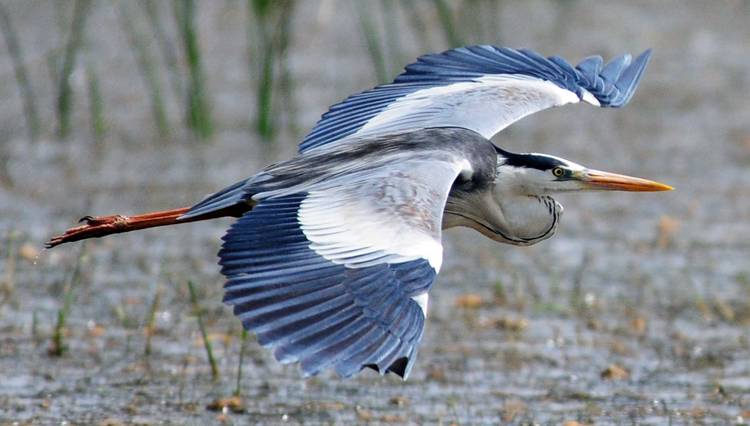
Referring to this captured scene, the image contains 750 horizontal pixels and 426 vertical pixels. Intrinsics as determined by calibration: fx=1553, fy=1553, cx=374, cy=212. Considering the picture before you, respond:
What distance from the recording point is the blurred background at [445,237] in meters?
5.44

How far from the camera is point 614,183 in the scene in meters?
5.57

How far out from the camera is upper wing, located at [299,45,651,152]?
557 cm

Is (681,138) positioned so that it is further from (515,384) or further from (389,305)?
(389,305)

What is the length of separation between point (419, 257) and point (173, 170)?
185 inches

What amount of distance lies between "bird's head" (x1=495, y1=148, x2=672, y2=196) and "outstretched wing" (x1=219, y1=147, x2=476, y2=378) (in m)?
0.75

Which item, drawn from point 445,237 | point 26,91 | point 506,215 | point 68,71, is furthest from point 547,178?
point 26,91

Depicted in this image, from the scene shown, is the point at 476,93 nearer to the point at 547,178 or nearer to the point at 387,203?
the point at 547,178

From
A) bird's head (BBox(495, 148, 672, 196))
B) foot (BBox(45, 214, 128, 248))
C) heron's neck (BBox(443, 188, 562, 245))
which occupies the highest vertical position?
bird's head (BBox(495, 148, 672, 196))

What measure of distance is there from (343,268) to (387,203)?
0.37m

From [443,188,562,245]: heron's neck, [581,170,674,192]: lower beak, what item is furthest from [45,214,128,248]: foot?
[581,170,674,192]: lower beak

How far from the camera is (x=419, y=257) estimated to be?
13.4 feet

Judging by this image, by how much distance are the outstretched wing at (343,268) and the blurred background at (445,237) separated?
928 mm

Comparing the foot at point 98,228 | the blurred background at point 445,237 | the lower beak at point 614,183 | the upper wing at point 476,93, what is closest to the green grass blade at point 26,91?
the blurred background at point 445,237

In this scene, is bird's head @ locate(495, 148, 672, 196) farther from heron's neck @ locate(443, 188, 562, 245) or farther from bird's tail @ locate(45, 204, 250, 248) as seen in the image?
bird's tail @ locate(45, 204, 250, 248)
